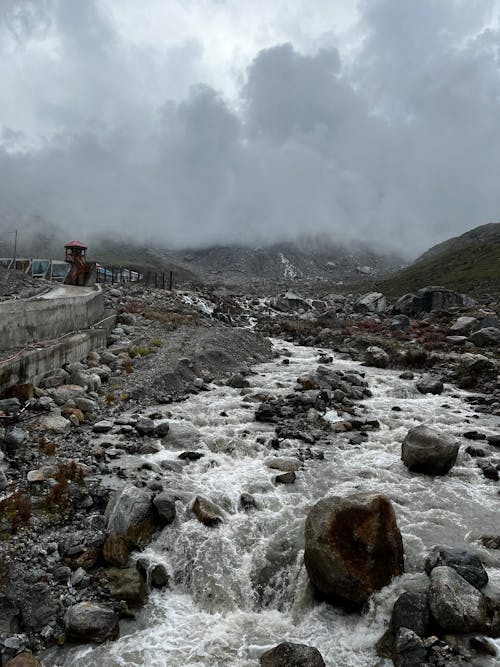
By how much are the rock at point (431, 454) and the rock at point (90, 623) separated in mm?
10335

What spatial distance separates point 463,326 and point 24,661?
46046 mm

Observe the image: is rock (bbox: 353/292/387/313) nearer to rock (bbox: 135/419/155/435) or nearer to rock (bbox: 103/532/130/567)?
rock (bbox: 135/419/155/435)

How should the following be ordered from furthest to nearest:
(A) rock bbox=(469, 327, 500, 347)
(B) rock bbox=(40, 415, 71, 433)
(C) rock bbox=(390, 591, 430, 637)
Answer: (A) rock bbox=(469, 327, 500, 347) < (B) rock bbox=(40, 415, 71, 433) < (C) rock bbox=(390, 591, 430, 637)

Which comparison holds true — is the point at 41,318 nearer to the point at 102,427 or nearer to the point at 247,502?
the point at 102,427

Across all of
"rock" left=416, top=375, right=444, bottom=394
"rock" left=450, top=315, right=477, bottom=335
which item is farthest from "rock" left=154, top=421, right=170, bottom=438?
"rock" left=450, top=315, right=477, bottom=335

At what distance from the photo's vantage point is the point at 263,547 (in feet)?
37.7

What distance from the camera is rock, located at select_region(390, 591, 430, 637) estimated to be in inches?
334

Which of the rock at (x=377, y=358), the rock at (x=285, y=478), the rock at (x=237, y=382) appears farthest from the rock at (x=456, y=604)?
the rock at (x=377, y=358)

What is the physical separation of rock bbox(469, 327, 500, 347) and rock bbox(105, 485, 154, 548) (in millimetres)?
34303

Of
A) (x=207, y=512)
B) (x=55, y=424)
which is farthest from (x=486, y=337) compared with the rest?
(x=55, y=424)

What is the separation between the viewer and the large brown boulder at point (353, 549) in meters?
9.48

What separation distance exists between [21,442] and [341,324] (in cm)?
4392

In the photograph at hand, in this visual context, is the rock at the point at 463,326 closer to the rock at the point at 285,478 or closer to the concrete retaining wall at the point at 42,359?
the concrete retaining wall at the point at 42,359

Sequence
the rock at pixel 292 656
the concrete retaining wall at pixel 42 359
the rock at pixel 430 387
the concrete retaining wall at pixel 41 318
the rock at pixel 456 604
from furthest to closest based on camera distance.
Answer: the rock at pixel 430 387
the concrete retaining wall at pixel 41 318
the concrete retaining wall at pixel 42 359
the rock at pixel 456 604
the rock at pixel 292 656
